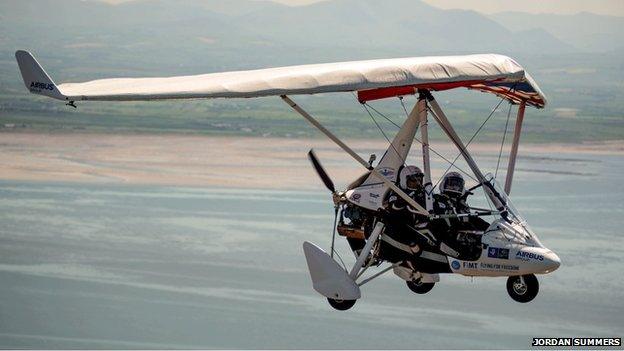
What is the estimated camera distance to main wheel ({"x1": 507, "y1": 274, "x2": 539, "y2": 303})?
27.2 m

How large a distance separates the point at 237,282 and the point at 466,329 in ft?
29.7

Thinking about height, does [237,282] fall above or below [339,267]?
below

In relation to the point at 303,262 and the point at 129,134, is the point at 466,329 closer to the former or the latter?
the point at 303,262

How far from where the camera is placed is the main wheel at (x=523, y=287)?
2716cm

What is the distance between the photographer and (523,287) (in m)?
27.2

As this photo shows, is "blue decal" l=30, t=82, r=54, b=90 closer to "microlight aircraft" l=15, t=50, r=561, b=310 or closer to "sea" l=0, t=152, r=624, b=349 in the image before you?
"microlight aircraft" l=15, t=50, r=561, b=310

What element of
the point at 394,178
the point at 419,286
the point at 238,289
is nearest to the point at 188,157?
the point at 238,289

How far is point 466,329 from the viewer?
55.0 metres

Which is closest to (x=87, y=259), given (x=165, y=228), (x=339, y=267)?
(x=165, y=228)

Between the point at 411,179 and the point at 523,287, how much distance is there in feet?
8.88

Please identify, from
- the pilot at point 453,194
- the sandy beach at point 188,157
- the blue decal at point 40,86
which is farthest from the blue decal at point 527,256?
the sandy beach at point 188,157

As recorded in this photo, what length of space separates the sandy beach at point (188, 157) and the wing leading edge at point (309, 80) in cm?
5785

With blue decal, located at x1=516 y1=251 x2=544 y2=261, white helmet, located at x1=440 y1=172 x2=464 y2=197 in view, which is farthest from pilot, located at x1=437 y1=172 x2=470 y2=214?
blue decal, located at x1=516 y1=251 x2=544 y2=261

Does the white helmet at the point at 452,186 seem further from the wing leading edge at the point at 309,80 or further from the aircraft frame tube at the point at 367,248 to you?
the wing leading edge at the point at 309,80
